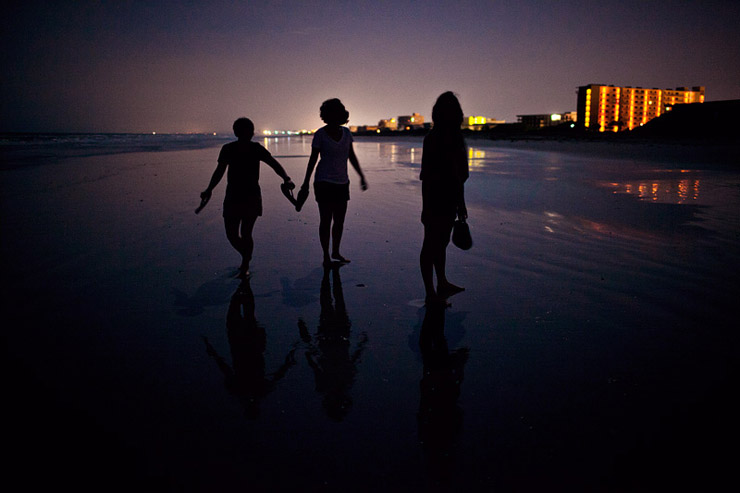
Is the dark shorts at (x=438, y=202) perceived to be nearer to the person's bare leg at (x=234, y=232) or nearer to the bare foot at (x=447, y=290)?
the bare foot at (x=447, y=290)

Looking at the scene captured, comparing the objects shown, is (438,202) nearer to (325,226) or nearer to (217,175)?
(325,226)

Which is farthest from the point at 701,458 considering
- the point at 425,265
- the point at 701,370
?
the point at 425,265

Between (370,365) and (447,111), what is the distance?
2.41 m

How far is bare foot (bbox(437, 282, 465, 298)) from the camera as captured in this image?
4455mm

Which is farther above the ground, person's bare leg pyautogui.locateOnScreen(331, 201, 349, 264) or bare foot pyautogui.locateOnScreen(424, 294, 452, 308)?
person's bare leg pyautogui.locateOnScreen(331, 201, 349, 264)

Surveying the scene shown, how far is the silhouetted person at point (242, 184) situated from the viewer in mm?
5086

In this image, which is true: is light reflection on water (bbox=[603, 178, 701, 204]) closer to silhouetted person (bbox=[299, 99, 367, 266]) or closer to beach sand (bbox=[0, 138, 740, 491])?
beach sand (bbox=[0, 138, 740, 491])

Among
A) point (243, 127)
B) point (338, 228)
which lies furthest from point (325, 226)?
point (243, 127)

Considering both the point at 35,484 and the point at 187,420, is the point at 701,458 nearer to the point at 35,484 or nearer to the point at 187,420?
the point at 187,420

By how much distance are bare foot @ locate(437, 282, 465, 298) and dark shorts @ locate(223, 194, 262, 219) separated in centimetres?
237

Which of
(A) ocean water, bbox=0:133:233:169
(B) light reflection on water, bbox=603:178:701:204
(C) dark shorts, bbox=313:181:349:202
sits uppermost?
A: (A) ocean water, bbox=0:133:233:169

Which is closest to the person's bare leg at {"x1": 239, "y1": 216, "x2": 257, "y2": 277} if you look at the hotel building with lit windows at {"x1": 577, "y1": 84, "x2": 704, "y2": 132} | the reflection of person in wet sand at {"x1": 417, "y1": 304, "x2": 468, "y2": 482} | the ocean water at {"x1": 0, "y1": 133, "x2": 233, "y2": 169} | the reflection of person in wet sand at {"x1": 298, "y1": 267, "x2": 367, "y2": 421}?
the reflection of person in wet sand at {"x1": 298, "y1": 267, "x2": 367, "y2": 421}

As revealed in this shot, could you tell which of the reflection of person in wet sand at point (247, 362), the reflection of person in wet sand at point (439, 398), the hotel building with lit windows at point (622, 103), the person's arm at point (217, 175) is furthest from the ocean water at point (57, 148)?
the hotel building with lit windows at point (622, 103)

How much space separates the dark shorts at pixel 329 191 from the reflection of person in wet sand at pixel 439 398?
2.40m
